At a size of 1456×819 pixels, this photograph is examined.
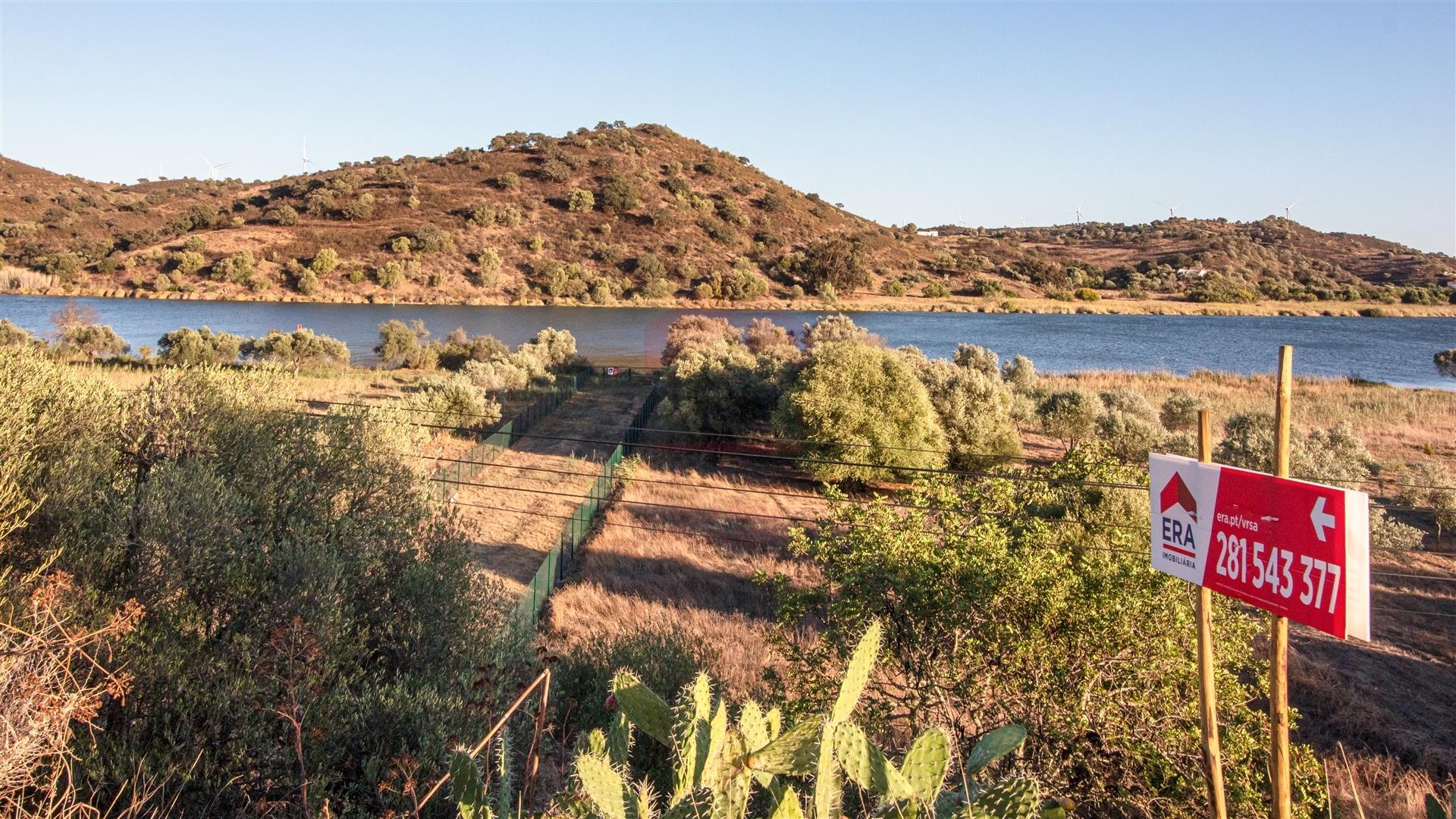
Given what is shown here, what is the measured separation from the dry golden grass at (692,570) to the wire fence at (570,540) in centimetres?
26

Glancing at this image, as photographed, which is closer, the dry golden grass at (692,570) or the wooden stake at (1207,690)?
the wooden stake at (1207,690)

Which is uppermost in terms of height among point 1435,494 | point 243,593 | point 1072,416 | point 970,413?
point 243,593

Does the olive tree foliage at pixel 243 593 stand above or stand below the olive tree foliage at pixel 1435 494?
above

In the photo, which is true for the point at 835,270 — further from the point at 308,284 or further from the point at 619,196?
the point at 308,284

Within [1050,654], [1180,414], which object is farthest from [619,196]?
[1050,654]

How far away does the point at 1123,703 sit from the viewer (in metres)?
6.56

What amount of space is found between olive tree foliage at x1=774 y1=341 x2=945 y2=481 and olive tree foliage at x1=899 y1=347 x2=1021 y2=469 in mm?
913

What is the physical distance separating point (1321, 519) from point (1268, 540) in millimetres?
256

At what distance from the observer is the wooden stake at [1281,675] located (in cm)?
329

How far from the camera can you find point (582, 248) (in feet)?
291

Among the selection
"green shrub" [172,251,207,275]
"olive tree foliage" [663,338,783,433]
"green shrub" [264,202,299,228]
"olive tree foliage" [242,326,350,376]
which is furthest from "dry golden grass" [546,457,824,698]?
"green shrub" [264,202,299,228]

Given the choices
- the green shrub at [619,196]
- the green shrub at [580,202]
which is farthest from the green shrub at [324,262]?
the green shrub at [619,196]

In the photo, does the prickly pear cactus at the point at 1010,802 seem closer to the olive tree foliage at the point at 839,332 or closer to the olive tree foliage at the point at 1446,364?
the olive tree foliage at the point at 839,332

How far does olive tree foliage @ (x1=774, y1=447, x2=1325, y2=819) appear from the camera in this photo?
643 cm
